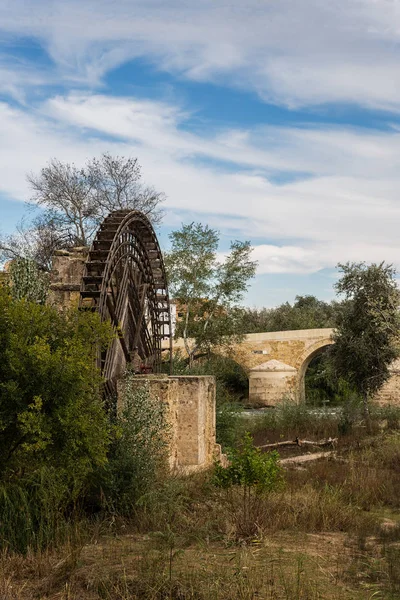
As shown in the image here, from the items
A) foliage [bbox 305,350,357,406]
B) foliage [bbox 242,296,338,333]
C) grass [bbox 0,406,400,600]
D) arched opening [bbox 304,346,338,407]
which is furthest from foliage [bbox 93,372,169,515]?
foliage [bbox 242,296,338,333]

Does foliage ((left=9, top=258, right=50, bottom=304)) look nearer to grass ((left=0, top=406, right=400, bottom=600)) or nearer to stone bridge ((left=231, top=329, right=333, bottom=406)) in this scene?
grass ((left=0, top=406, right=400, bottom=600))

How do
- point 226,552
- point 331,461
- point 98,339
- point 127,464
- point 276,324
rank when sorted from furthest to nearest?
point 276,324 → point 331,461 → point 127,464 → point 98,339 → point 226,552

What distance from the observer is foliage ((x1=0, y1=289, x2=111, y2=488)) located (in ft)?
19.0

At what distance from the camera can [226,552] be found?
18.9 feet

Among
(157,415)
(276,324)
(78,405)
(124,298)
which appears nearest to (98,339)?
(78,405)

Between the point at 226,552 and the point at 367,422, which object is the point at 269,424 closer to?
the point at 367,422

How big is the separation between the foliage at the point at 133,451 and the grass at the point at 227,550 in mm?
197

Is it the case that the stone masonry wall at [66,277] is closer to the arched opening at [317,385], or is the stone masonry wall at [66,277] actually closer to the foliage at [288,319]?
the arched opening at [317,385]

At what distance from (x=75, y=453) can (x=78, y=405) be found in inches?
18.2

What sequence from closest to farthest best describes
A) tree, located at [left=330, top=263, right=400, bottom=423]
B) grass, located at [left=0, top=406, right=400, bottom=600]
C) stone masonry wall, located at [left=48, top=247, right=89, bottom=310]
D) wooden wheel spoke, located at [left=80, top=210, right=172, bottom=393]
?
grass, located at [left=0, top=406, right=400, bottom=600]
wooden wheel spoke, located at [left=80, top=210, right=172, bottom=393]
stone masonry wall, located at [left=48, top=247, right=89, bottom=310]
tree, located at [left=330, top=263, right=400, bottom=423]

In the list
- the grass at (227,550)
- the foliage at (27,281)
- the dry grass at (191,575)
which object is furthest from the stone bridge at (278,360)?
the dry grass at (191,575)

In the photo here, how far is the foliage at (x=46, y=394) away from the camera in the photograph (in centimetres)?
580

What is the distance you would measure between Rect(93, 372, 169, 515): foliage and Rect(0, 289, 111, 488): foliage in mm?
498

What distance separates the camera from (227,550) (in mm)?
5844
